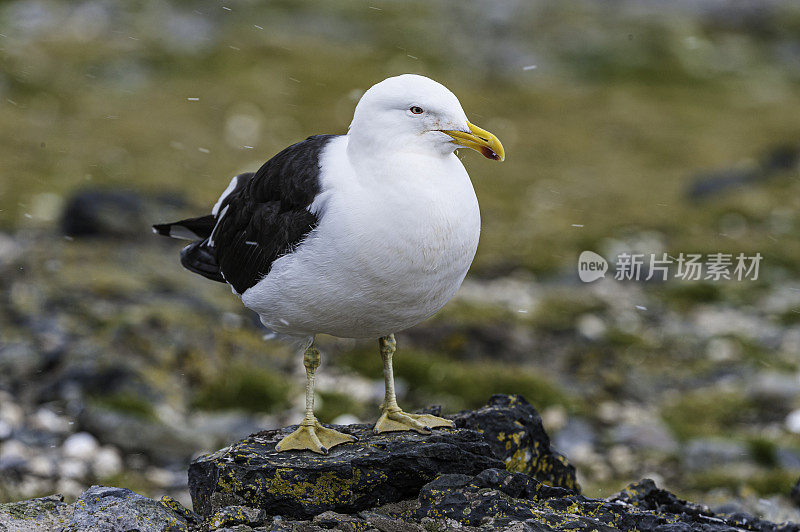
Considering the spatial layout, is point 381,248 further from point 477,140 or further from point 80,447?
point 80,447

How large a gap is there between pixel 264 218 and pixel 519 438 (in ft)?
7.80

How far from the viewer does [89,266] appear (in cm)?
1339

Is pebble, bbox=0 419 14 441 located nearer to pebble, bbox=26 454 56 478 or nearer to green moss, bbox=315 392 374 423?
pebble, bbox=26 454 56 478

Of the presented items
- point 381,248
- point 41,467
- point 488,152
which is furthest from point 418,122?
point 41,467

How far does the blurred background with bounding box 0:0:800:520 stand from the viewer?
9.98m

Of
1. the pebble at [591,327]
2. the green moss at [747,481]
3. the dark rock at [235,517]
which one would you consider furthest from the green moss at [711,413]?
the dark rock at [235,517]

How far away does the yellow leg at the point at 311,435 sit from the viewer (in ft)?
19.7

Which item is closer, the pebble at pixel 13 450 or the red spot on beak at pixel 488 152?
the red spot on beak at pixel 488 152

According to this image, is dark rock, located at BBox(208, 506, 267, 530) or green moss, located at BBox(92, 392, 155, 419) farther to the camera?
green moss, located at BBox(92, 392, 155, 419)

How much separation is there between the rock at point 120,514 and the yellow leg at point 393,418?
1499mm

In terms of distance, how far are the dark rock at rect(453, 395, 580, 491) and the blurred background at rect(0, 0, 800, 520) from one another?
96.9 inches

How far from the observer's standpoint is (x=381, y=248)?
5.25 m

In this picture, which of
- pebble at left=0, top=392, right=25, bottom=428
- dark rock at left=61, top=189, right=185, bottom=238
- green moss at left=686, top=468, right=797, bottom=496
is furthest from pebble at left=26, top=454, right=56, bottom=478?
dark rock at left=61, top=189, right=185, bottom=238

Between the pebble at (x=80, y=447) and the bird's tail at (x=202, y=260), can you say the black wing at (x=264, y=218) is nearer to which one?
the bird's tail at (x=202, y=260)
